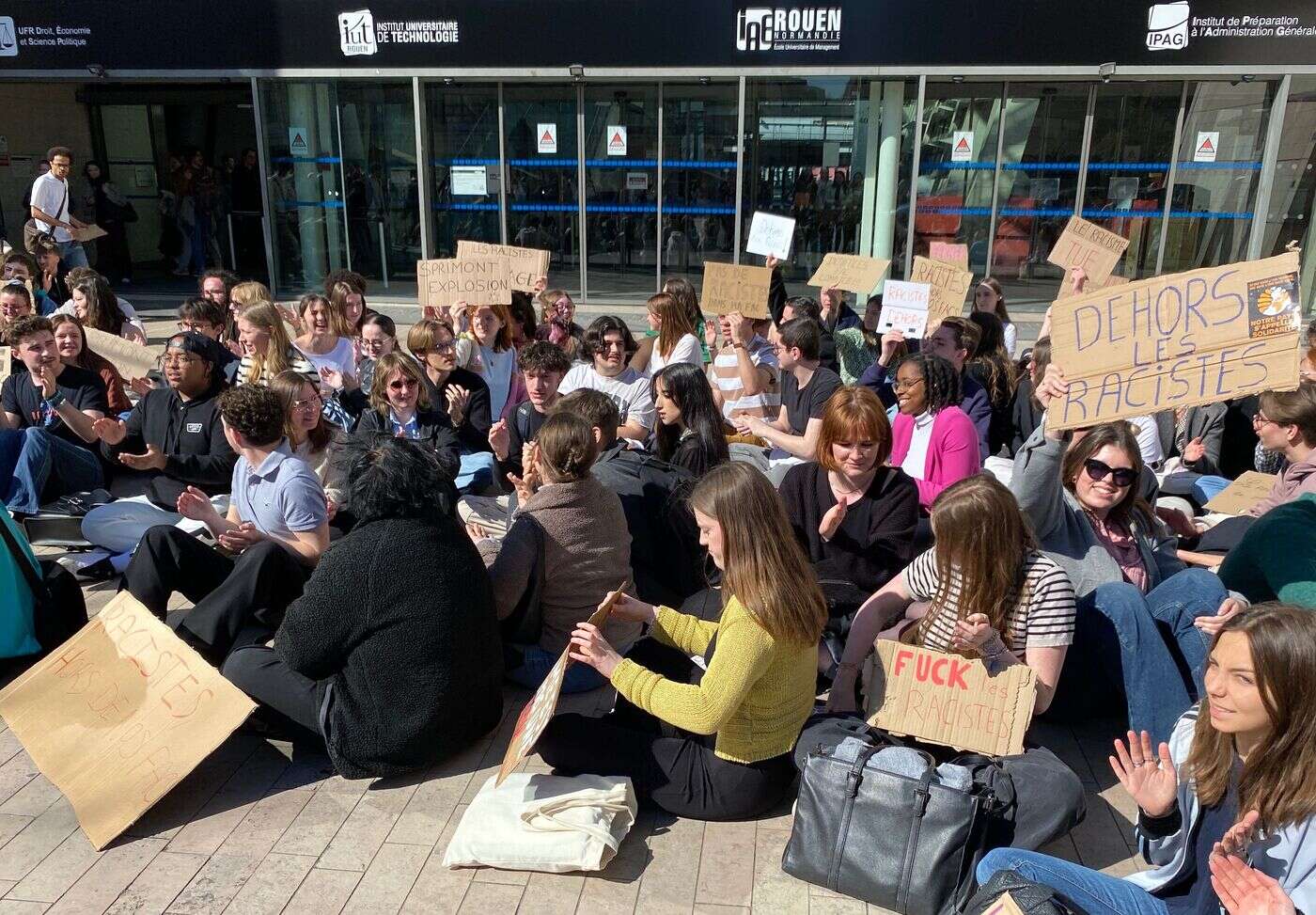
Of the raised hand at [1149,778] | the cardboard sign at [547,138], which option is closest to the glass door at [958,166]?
the cardboard sign at [547,138]

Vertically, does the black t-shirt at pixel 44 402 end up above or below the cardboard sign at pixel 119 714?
above

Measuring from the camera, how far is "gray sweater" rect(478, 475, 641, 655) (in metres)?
4.32

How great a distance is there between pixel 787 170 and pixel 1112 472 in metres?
10.6

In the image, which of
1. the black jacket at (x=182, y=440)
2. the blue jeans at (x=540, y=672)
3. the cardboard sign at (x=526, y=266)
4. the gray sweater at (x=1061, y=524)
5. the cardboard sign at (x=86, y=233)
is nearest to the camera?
the gray sweater at (x=1061, y=524)

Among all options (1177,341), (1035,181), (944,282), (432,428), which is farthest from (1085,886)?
(1035,181)

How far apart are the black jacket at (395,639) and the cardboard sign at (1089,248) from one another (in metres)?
6.04

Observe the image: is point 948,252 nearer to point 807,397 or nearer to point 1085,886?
point 807,397

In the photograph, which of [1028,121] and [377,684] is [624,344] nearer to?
[377,684]

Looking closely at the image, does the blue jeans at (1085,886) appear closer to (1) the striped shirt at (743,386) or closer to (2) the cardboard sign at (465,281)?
(1) the striped shirt at (743,386)

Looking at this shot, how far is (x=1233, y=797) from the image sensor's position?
2.66 meters

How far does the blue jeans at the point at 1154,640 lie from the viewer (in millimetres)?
3824

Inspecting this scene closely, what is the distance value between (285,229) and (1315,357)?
13.0 m

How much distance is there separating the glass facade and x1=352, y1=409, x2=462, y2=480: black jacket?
8374 millimetres

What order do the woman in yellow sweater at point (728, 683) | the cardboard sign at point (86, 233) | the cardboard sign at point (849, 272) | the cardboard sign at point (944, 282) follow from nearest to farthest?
the woman in yellow sweater at point (728, 683)
the cardboard sign at point (944, 282)
the cardboard sign at point (849, 272)
the cardboard sign at point (86, 233)
